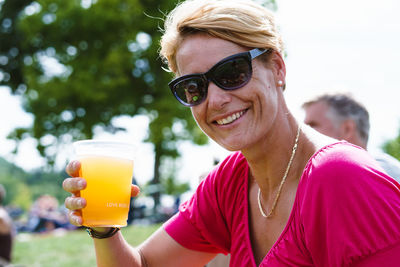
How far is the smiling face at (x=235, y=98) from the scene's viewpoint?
6.19ft

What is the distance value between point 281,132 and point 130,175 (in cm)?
68

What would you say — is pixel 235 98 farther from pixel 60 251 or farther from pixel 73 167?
pixel 60 251

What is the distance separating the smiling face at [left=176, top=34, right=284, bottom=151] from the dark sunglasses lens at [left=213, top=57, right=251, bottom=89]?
0.03 m

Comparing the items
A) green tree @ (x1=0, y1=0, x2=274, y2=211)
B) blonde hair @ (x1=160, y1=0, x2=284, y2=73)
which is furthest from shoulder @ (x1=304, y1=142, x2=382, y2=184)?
green tree @ (x1=0, y1=0, x2=274, y2=211)

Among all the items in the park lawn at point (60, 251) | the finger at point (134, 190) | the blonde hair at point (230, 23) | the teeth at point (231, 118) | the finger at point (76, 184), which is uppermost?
the blonde hair at point (230, 23)

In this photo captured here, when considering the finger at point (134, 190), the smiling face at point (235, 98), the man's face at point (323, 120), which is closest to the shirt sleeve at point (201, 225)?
the finger at point (134, 190)

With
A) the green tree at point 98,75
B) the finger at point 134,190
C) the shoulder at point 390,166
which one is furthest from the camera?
the green tree at point 98,75

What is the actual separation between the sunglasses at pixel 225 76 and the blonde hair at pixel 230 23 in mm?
57

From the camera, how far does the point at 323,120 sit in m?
4.41

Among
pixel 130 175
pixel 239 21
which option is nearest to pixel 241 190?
pixel 130 175

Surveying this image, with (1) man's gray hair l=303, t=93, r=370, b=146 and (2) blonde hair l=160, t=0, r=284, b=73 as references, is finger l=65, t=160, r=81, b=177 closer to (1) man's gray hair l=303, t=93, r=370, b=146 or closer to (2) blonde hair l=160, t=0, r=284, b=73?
(2) blonde hair l=160, t=0, r=284, b=73

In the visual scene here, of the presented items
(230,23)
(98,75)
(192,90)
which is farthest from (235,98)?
(98,75)

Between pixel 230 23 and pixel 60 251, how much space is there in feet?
25.1

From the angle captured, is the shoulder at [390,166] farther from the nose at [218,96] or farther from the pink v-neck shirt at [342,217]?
the nose at [218,96]
